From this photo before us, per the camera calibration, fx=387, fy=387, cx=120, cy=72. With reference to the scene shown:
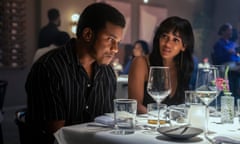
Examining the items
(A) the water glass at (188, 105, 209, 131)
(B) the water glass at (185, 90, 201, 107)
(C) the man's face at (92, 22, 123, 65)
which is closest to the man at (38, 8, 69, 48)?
(C) the man's face at (92, 22, 123, 65)

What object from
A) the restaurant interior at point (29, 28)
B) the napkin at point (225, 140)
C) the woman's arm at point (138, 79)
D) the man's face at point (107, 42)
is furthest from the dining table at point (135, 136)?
the restaurant interior at point (29, 28)

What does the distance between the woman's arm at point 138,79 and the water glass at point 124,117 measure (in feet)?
3.04

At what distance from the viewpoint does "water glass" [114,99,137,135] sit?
1494 mm

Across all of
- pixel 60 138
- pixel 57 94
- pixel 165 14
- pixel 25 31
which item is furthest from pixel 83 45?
pixel 165 14

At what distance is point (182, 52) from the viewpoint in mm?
2672

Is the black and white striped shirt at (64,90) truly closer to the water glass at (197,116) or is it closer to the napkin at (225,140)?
the water glass at (197,116)

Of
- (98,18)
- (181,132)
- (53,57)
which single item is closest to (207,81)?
(181,132)

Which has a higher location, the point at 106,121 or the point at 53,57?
the point at 53,57

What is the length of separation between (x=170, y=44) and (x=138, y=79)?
0.31 m

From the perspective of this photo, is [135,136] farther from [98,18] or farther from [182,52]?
[182,52]

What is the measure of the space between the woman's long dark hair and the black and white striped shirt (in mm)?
640

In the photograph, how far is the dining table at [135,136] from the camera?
1381 mm

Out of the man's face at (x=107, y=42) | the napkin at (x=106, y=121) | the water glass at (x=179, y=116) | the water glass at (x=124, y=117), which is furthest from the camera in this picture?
the man's face at (x=107, y=42)

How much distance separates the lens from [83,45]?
1.96 m
